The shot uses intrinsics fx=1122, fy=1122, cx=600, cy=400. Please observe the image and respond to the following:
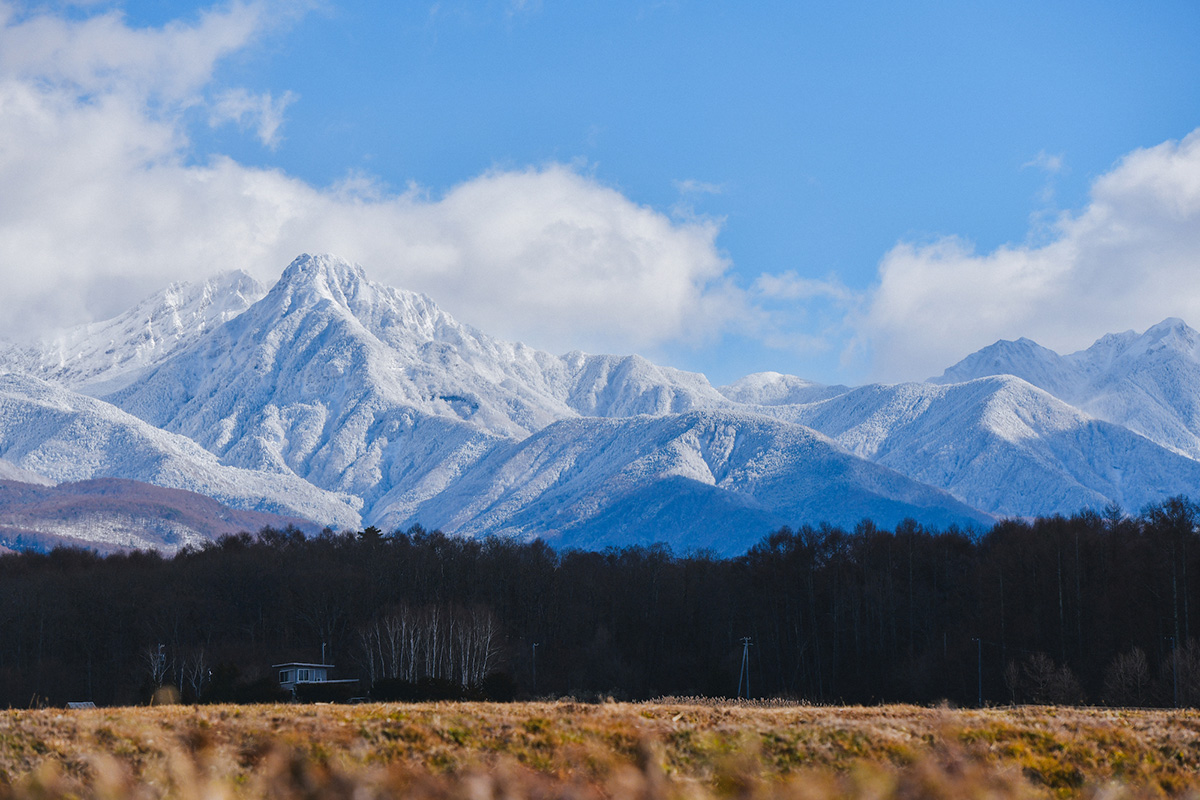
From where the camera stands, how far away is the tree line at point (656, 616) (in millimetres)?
79750

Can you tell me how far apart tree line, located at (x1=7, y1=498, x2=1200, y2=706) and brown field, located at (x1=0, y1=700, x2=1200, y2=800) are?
4354 centimetres

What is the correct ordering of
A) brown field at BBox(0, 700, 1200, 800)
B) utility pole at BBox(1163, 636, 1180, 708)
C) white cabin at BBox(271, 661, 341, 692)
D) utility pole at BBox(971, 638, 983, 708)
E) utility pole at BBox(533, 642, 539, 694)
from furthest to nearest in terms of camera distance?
utility pole at BBox(533, 642, 539, 694) → white cabin at BBox(271, 661, 341, 692) → utility pole at BBox(971, 638, 983, 708) → utility pole at BBox(1163, 636, 1180, 708) → brown field at BBox(0, 700, 1200, 800)

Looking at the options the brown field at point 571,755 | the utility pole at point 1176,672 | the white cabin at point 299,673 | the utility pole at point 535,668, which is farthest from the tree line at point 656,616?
the brown field at point 571,755

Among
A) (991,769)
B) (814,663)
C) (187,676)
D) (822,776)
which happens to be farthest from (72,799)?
(814,663)

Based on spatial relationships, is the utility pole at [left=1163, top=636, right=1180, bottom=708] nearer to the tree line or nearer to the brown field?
the tree line

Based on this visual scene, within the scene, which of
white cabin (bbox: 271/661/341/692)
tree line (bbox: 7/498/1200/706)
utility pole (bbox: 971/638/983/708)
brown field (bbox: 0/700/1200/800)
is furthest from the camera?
white cabin (bbox: 271/661/341/692)

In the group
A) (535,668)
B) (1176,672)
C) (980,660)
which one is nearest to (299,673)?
(535,668)

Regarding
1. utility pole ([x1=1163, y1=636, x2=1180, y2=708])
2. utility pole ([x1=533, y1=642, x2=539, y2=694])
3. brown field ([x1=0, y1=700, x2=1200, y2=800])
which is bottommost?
utility pole ([x1=533, y1=642, x2=539, y2=694])

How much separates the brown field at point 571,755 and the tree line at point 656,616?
4354 cm

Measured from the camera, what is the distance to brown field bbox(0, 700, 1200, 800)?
722 inches

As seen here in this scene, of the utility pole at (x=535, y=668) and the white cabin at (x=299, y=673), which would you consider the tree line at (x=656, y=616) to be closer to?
the utility pole at (x=535, y=668)

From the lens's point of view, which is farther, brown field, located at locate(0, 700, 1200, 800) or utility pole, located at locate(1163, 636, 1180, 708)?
utility pole, located at locate(1163, 636, 1180, 708)

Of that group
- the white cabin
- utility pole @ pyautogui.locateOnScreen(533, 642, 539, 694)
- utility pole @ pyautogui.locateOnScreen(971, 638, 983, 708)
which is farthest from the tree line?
the white cabin

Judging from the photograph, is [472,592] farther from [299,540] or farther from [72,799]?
[72,799]
